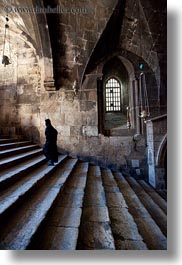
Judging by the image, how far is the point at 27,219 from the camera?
167 cm

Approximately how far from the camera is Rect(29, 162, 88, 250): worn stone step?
157cm

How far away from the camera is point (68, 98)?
5.09 meters

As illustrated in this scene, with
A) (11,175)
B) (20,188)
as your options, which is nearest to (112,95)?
(11,175)

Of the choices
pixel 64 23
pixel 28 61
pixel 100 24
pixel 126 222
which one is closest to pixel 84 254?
pixel 126 222

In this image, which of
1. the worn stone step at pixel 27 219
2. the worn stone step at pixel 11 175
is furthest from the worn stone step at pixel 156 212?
the worn stone step at pixel 11 175

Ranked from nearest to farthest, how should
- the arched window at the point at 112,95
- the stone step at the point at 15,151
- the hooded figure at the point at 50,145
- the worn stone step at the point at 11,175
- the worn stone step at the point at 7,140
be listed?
the worn stone step at the point at 11,175
the stone step at the point at 15,151
the hooded figure at the point at 50,145
the worn stone step at the point at 7,140
the arched window at the point at 112,95

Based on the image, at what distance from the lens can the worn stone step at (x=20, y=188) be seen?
→ 1763 millimetres

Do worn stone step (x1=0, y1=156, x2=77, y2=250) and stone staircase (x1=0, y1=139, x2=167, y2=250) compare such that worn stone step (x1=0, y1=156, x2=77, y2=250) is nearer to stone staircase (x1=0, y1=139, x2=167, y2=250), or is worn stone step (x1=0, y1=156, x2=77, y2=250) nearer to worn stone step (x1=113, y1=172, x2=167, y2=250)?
stone staircase (x1=0, y1=139, x2=167, y2=250)

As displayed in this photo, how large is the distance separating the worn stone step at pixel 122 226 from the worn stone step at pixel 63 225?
0.39 meters

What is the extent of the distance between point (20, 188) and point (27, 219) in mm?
625

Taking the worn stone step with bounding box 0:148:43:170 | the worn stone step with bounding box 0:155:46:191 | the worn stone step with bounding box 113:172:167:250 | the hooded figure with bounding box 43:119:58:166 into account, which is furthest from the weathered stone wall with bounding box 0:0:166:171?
the worn stone step with bounding box 113:172:167:250

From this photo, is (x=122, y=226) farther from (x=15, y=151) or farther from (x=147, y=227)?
(x=15, y=151)

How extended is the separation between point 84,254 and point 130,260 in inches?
16.7

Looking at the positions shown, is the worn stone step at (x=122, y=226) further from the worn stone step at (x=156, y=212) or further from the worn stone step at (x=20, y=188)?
the worn stone step at (x=20, y=188)
